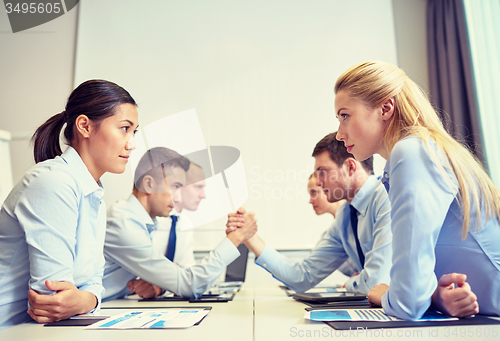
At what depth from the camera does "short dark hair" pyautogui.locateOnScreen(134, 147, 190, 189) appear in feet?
6.44

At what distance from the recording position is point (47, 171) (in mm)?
931

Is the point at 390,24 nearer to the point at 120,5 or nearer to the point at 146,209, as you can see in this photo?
the point at 120,5

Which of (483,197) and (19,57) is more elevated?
(19,57)

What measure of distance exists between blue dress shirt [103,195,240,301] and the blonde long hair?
831mm

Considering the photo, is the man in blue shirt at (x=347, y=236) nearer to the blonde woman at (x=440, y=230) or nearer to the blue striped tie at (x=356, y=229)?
the blue striped tie at (x=356, y=229)

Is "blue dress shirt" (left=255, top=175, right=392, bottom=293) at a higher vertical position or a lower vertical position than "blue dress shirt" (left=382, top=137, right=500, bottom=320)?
lower

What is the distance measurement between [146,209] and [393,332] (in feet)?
4.57

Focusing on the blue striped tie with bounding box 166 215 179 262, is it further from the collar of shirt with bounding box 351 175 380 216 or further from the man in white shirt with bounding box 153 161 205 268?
the collar of shirt with bounding box 351 175 380 216

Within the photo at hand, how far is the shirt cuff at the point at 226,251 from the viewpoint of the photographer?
1.53m

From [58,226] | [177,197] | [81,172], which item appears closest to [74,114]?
[81,172]

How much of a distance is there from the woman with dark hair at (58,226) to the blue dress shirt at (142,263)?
1.09 ft

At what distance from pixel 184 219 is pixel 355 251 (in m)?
1.02

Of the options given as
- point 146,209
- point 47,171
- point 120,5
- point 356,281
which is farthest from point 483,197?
point 120,5

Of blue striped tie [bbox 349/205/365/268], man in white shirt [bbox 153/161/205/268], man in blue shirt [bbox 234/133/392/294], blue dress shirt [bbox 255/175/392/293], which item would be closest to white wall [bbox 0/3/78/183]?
man in white shirt [bbox 153/161/205/268]
